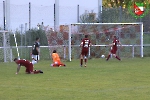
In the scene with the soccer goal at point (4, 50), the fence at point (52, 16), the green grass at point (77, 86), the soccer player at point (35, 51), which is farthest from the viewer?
the fence at point (52, 16)

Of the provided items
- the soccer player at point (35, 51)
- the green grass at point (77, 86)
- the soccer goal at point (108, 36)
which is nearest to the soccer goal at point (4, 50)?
the soccer player at point (35, 51)

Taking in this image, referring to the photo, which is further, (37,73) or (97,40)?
(97,40)

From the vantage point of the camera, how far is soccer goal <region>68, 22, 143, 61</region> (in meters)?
34.7

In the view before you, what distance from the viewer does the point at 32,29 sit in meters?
35.8

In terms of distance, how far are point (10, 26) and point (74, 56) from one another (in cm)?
662

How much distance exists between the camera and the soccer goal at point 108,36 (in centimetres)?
3469

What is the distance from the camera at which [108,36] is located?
116ft

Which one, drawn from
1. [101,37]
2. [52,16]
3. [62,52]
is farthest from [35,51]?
[52,16]

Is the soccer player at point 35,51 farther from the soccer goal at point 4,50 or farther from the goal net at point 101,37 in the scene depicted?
the goal net at point 101,37

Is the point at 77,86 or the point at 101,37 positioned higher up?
the point at 101,37

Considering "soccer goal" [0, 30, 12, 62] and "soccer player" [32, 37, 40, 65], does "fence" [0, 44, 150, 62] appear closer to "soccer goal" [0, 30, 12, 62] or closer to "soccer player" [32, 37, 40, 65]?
"soccer goal" [0, 30, 12, 62]

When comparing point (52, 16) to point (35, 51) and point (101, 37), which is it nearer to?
point (101, 37)

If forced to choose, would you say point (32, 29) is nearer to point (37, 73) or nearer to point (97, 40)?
point (97, 40)

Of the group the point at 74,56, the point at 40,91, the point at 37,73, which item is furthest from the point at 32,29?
the point at 40,91
